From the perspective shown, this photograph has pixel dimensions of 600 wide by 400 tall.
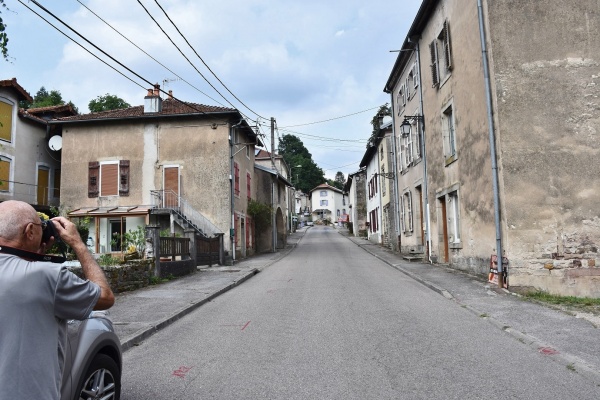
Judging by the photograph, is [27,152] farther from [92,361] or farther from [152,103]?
[92,361]

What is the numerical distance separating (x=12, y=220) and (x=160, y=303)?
7533 millimetres

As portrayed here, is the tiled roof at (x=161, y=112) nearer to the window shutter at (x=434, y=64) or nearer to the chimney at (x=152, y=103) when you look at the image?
the chimney at (x=152, y=103)

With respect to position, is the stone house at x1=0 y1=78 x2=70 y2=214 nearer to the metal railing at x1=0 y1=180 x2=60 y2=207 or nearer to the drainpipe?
the metal railing at x1=0 y1=180 x2=60 y2=207

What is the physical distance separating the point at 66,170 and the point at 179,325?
64.9 feet

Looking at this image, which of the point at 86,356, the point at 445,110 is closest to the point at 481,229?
the point at 445,110

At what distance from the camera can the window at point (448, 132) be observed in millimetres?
15164

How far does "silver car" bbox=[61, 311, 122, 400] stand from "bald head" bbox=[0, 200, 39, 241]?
855mm

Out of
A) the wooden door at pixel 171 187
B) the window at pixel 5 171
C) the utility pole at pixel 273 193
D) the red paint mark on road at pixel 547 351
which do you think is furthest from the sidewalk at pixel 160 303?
the window at pixel 5 171

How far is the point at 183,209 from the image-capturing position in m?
22.7

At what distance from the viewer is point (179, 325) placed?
761 centimetres

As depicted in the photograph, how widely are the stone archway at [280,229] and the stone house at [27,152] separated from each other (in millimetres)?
14891

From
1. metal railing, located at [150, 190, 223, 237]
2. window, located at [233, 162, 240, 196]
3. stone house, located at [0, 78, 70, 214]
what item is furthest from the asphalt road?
stone house, located at [0, 78, 70, 214]

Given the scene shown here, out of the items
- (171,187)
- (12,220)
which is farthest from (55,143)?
(12,220)

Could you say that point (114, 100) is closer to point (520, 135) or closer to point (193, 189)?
point (193, 189)
